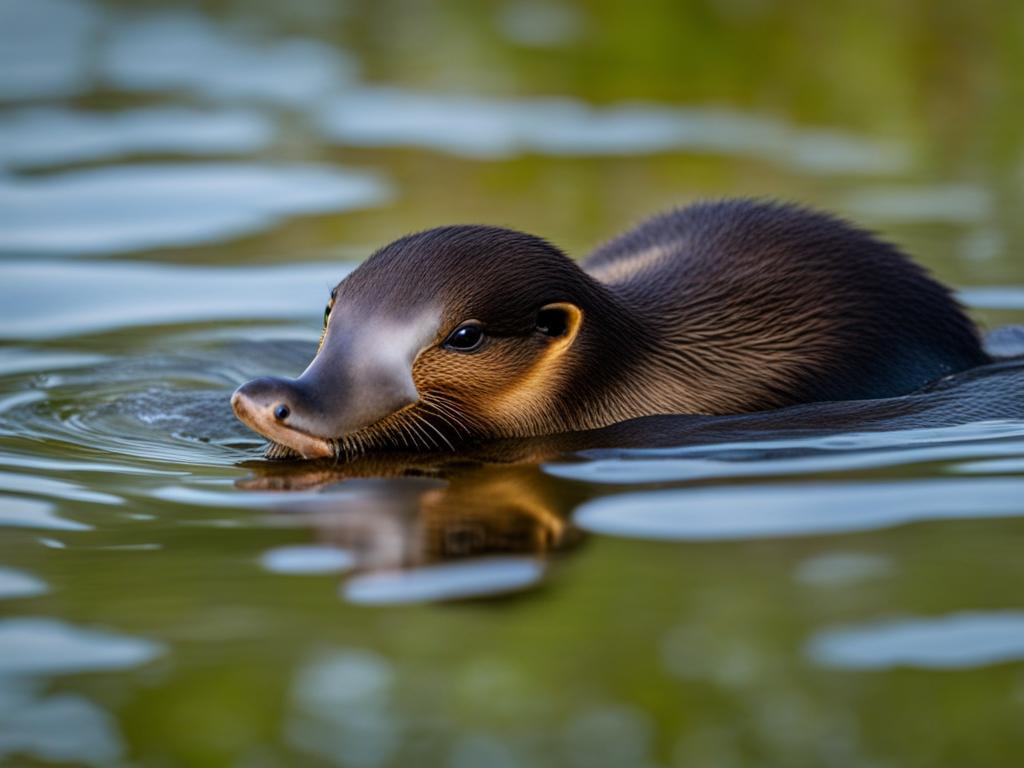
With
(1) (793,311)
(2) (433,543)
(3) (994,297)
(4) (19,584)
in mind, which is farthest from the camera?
(3) (994,297)

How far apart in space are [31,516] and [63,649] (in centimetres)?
108

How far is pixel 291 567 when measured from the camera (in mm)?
4176

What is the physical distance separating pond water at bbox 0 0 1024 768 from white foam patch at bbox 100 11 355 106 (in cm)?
245

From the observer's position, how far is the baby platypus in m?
5.41

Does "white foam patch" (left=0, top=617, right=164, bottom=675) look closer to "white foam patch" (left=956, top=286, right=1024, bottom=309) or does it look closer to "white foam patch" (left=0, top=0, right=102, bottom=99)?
"white foam patch" (left=956, top=286, right=1024, bottom=309)

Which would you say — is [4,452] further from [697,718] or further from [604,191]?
[604,191]

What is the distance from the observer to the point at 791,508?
14.8 feet

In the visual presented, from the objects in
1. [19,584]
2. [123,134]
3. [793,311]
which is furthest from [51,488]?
[123,134]

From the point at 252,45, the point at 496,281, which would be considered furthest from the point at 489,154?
the point at 496,281

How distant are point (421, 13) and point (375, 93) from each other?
252cm

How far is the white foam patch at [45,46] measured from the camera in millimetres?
12836

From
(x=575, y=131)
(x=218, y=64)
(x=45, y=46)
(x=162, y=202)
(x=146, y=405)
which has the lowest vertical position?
(x=146, y=405)

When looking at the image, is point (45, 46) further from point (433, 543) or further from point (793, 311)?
point (433, 543)

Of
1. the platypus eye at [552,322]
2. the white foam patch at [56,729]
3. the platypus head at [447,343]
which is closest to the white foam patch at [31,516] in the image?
the platypus head at [447,343]
